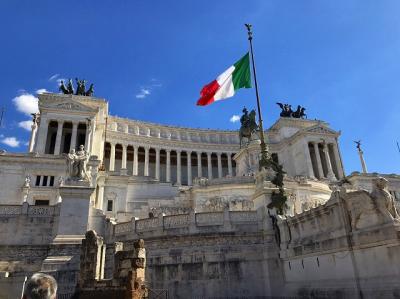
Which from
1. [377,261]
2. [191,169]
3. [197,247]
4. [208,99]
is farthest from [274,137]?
[377,261]

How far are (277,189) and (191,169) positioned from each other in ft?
219

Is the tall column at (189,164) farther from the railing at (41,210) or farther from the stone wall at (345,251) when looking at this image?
the stone wall at (345,251)

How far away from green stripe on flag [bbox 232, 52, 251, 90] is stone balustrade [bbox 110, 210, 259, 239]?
422 inches

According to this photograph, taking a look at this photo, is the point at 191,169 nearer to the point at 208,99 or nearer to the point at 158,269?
the point at 208,99

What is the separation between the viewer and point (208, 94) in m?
27.2

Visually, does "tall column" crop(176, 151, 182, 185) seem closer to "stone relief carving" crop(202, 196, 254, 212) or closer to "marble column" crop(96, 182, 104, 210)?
"marble column" crop(96, 182, 104, 210)

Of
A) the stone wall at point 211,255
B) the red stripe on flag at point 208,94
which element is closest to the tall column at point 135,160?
the red stripe on flag at point 208,94

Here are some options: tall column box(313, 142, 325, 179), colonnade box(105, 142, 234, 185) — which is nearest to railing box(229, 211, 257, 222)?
colonnade box(105, 142, 234, 185)

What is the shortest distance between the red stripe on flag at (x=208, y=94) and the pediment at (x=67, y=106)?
47.7m

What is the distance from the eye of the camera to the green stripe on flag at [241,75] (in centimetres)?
2689

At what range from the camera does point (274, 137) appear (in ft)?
292

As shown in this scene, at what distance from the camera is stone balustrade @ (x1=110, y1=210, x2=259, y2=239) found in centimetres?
2081

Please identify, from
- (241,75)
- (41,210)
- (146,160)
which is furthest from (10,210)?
(146,160)

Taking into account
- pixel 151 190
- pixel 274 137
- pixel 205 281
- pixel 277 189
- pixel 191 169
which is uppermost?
pixel 274 137
